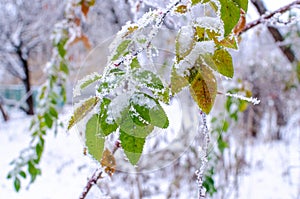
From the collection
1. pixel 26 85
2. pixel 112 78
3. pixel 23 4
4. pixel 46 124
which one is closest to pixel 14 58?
pixel 26 85

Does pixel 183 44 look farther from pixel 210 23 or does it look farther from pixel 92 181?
pixel 92 181

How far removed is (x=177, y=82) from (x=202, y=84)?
0.07 feet

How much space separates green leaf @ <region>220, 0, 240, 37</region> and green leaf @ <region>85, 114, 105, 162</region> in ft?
0.43

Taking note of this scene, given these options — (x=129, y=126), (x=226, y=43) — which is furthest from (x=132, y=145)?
(x=226, y=43)

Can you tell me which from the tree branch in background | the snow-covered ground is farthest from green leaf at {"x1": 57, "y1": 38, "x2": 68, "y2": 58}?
the tree branch in background

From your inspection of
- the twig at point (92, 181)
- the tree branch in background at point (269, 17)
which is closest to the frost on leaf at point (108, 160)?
the twig at point (92, 181)

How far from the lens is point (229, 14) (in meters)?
0.32

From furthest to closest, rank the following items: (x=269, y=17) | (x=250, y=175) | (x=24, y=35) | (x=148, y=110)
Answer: (x=24, y=35), (x=250, y=175), (x=269, y=17), (x=148, y=110)

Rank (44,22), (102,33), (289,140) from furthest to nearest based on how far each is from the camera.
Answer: (44,22), (102,33), (289,140)

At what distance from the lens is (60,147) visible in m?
5.15

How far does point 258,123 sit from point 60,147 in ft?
8.61

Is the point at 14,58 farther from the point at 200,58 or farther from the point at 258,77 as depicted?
the point at 200,58

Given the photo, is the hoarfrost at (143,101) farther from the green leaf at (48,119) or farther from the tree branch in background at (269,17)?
the green leaf at (48,119)

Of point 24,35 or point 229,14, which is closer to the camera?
point 229,14
